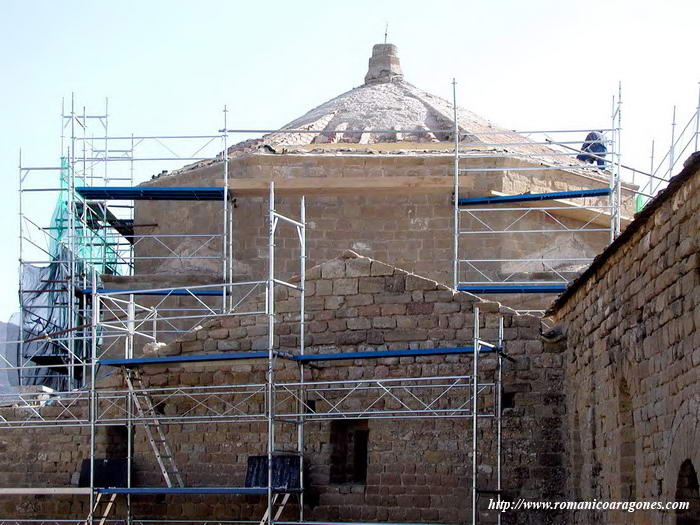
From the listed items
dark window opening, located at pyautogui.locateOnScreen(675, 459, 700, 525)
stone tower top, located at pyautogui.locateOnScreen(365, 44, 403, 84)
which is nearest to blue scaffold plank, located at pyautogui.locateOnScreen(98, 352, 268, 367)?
dark window opening, located at pyautogui.locateOnScreen(675, 459, 700, 525)

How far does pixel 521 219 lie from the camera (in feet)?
65.4

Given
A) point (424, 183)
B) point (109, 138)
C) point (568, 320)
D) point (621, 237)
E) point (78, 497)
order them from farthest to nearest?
1. point (109, 138)
2. point (424, 183)
3. point (78, 497)
4. point (568, 320)
5. point (621, 237)

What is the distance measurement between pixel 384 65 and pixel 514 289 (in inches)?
311

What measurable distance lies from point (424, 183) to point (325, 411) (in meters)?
5.62

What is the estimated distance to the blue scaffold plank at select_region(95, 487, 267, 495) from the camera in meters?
14.3

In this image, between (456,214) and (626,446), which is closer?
(626,446)

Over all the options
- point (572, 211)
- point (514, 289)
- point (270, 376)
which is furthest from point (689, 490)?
point (572, 211)

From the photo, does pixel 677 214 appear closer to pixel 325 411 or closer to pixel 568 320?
pixel 568 320

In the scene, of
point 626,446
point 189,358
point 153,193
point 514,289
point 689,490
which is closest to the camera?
point 689,490

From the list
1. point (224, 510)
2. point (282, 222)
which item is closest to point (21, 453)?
point (224, 510)

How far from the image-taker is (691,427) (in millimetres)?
8945

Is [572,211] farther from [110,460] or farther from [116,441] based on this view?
[110,460]

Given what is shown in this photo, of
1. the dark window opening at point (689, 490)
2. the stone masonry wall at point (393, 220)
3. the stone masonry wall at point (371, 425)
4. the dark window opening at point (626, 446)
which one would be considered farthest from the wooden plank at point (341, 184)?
the dark window opening at point (689, 490)

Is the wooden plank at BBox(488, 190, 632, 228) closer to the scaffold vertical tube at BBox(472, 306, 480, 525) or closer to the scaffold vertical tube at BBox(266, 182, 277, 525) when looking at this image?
the scaffold vertical tube at BBox(266, 182, 277, 525)
